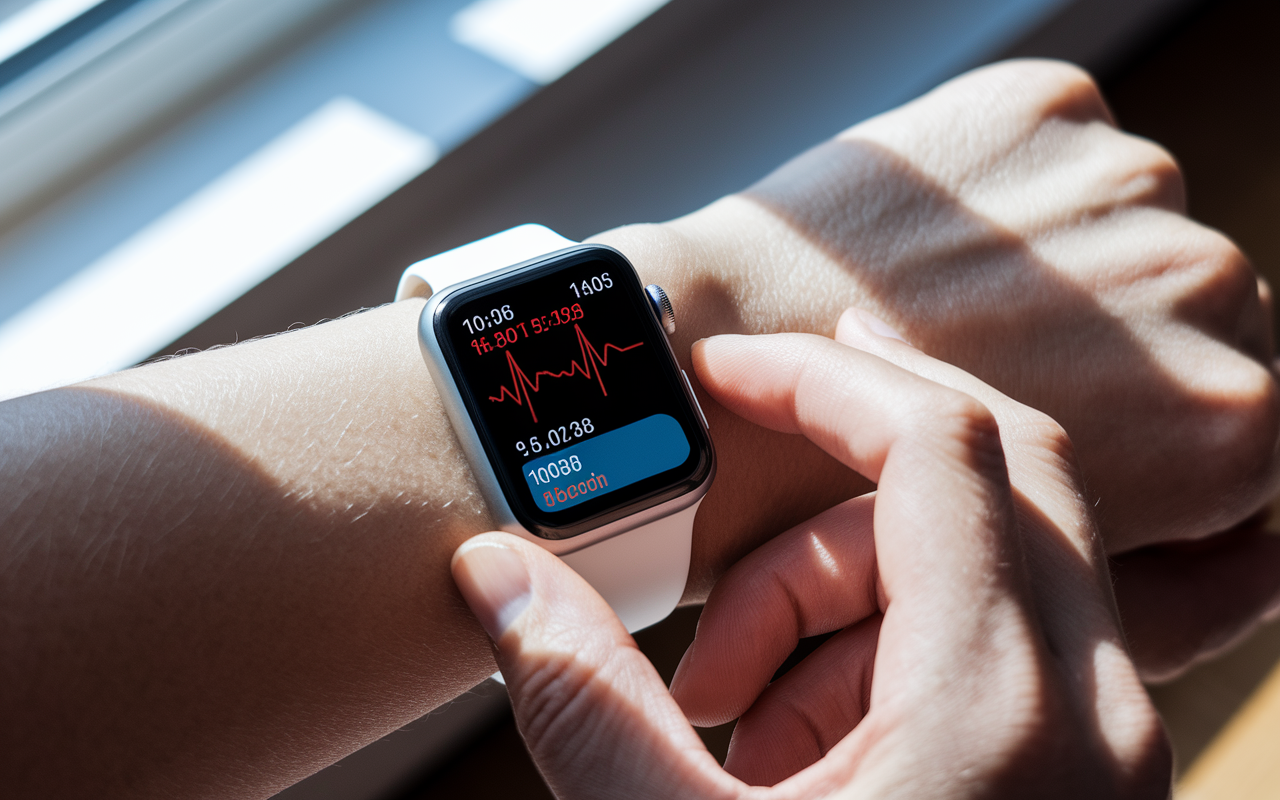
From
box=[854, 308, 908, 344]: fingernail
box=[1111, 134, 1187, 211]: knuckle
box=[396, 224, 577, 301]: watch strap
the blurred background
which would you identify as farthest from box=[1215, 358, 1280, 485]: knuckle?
box=[396, 224, 577, 301]: watch strap

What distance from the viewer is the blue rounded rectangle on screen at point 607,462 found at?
797 millimetres

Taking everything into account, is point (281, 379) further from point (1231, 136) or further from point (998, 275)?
point (1231, 136)

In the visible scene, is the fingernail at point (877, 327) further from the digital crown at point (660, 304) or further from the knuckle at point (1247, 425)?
the knuckle at point (1247, 425)

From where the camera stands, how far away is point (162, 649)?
72cm

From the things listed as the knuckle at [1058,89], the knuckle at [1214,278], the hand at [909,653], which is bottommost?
the knuckle at [1214,278]

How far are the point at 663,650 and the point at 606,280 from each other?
0.59 metres

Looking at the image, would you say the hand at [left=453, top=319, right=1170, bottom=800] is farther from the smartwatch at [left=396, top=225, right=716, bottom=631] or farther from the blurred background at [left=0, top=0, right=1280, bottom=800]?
the blurred background at [left=0, top=0, right=1280, bottom=800]

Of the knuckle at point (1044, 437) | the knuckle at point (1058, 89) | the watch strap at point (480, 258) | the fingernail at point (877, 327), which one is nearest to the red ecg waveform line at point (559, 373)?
the watch strap at point (480, 258)

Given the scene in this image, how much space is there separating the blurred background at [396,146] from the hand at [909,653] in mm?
424

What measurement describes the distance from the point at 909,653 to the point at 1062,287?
0.72 m

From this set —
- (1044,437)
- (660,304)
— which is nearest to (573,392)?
(660,304)

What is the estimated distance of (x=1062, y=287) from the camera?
1.16 m

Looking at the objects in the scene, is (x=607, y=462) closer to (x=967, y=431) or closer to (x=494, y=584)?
(x=494, y=584)

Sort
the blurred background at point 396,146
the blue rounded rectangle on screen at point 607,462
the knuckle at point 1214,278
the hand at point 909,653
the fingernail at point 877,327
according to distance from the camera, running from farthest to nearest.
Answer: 1. the knuckle at point 1214,278
2. the blurred background at point 396,146
3. the fingernail at point 877,327
4. the blue rounded rectangle on screen at point 607,462
5. the hand at point 909,653
